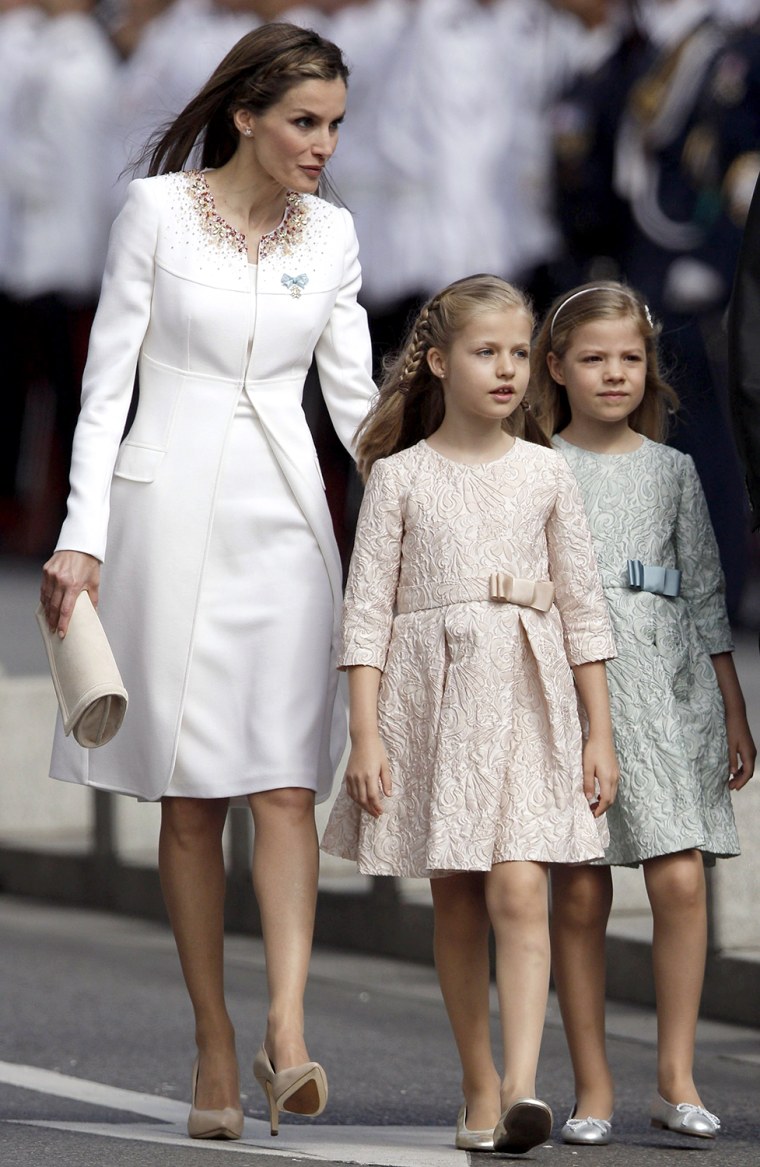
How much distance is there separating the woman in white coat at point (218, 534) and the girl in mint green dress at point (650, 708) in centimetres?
52

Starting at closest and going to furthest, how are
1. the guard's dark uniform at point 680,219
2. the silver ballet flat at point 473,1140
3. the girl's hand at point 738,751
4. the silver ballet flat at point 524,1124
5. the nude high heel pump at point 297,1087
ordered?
the silver ballet flat at point 524,1124 < the nude high heel pump at point 297,1087 < the silver ballet flat at point 473,1140 < the girl's hand at point 738,751 < the guard's dark uniform at point 680,219

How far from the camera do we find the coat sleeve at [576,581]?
4.79 metres

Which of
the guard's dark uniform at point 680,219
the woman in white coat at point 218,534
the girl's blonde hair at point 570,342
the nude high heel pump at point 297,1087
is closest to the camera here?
the nude high heel pump at point 297,1087

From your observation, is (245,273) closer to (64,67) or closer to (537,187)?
(537,187)

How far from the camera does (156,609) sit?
16.1ft

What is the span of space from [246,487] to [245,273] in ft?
1.27

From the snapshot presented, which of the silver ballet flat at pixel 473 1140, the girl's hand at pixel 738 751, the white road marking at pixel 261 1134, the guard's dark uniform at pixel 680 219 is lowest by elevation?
the white road marking at pixel 261 1134

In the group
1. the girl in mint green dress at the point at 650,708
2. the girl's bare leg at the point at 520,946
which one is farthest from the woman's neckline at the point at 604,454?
the girl's bare leg at the point at 520,946

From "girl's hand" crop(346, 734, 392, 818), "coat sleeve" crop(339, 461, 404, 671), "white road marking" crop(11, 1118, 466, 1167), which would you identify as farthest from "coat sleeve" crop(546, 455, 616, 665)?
"white road marking" crop(11, 1118, 466, 1167)

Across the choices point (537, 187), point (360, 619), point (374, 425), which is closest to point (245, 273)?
point (374, 425)

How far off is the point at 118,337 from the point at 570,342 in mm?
863

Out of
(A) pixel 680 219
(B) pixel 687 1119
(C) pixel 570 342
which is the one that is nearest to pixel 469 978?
(B) pixel 687 1119

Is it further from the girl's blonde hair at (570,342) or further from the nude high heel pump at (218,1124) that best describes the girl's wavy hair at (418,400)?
the nude high heel pump at (218,1124)

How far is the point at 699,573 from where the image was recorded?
16.8 feet
